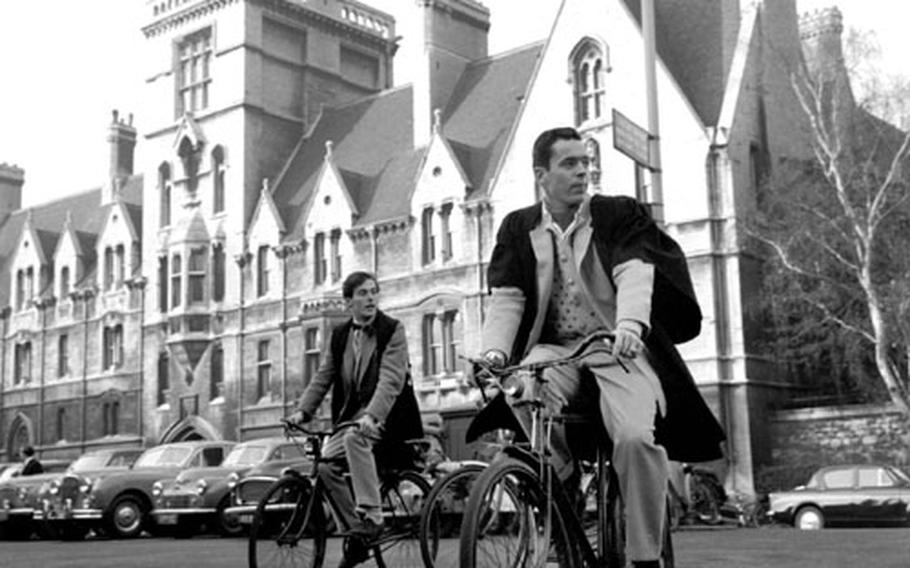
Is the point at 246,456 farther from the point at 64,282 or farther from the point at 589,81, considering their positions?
the point at 64,282

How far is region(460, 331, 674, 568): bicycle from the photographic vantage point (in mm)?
4305

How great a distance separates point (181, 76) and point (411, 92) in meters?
9.13

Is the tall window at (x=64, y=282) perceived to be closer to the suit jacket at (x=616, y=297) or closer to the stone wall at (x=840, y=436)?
the stone wall at (x=840, y=436)

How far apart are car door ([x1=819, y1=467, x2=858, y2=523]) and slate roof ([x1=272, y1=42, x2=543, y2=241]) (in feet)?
51.4

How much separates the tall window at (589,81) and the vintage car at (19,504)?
17.9 metres

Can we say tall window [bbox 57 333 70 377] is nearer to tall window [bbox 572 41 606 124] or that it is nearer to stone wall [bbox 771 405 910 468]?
tall window [bbox 572 41 606 124]

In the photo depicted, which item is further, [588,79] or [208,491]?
[588,79]

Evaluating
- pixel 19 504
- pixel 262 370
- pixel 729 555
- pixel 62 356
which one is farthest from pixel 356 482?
pixel 62 356

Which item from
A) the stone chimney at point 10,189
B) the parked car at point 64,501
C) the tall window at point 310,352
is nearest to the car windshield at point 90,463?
the parked car at point 64,501

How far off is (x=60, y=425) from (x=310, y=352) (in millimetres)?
15728

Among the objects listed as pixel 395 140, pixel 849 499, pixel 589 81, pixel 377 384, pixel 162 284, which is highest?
pixel 395 140

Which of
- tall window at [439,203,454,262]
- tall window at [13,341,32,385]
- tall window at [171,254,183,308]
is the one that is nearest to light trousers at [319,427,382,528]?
tall window at [439,203,454,262]

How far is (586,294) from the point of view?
5188 mm

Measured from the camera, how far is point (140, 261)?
155 ft
